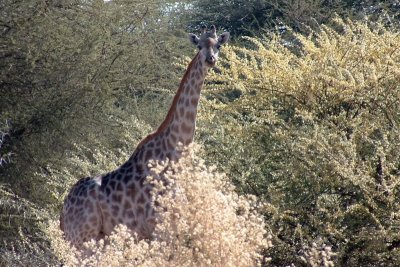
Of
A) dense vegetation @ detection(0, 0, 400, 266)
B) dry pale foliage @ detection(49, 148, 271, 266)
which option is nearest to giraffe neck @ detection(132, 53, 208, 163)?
dense vegetation @ detection(0, 0, 400, 266)

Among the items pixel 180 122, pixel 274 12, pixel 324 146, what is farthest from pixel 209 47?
pixel 274 12

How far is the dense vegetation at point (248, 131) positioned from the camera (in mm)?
8878

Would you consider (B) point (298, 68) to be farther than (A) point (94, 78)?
No

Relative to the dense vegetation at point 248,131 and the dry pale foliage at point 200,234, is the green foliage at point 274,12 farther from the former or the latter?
the dry pale foliage at point 200,234

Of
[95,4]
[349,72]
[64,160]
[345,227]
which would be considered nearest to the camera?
[345,227]

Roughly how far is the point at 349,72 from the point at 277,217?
1349 mm

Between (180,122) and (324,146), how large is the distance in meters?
1.11

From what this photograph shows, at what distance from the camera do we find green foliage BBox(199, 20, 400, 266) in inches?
354

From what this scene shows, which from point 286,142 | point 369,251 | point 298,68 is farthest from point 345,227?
point 298,68

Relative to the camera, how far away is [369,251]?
895cm

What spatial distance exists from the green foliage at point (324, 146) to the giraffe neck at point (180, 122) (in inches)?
23.6

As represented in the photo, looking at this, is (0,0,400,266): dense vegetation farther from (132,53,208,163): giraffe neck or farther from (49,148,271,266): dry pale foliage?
(132,53,208,163): giraffe neck

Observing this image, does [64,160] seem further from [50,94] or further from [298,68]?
[298,68]

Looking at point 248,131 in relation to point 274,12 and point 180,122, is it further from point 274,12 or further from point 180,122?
point 274,12
